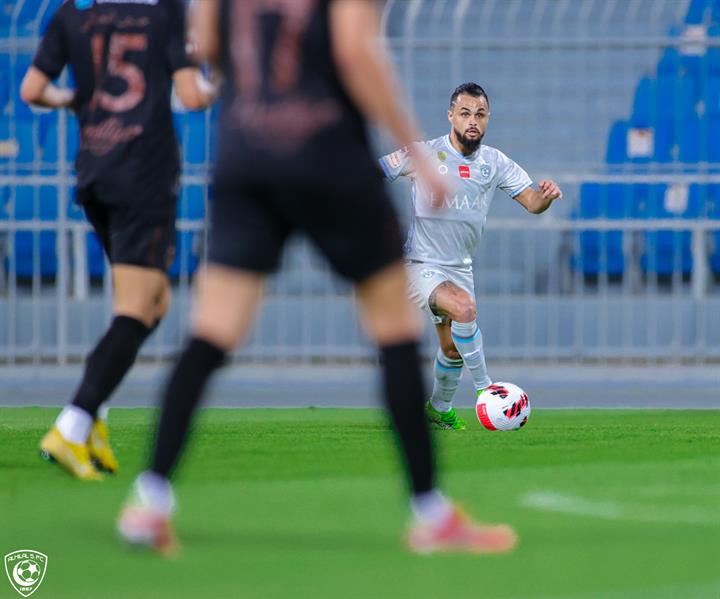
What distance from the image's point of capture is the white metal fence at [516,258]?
14.0 m

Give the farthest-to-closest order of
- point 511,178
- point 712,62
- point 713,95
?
point 713,95 → point 712,62 → point 511,178

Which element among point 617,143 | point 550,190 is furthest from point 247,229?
point 617,143

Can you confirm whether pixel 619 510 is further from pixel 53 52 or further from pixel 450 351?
pixel 450 351

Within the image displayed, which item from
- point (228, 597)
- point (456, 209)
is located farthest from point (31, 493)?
point (456, 209)

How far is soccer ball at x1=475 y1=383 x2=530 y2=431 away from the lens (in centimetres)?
873

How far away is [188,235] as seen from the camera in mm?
14094

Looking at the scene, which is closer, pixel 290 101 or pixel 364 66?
Answer: pixel 364 66

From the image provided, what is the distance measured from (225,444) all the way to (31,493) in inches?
85.5

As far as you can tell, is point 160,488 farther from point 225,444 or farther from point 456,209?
point 456,209

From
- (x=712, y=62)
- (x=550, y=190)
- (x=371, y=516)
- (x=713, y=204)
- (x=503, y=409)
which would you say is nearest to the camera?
(x=371, y=516)

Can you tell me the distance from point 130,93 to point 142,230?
524mm

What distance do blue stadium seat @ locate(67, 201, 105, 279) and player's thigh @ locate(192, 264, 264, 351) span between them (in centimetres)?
983

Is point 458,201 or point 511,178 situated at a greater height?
point 511,178

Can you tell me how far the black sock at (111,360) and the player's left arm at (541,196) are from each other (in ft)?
8.52
